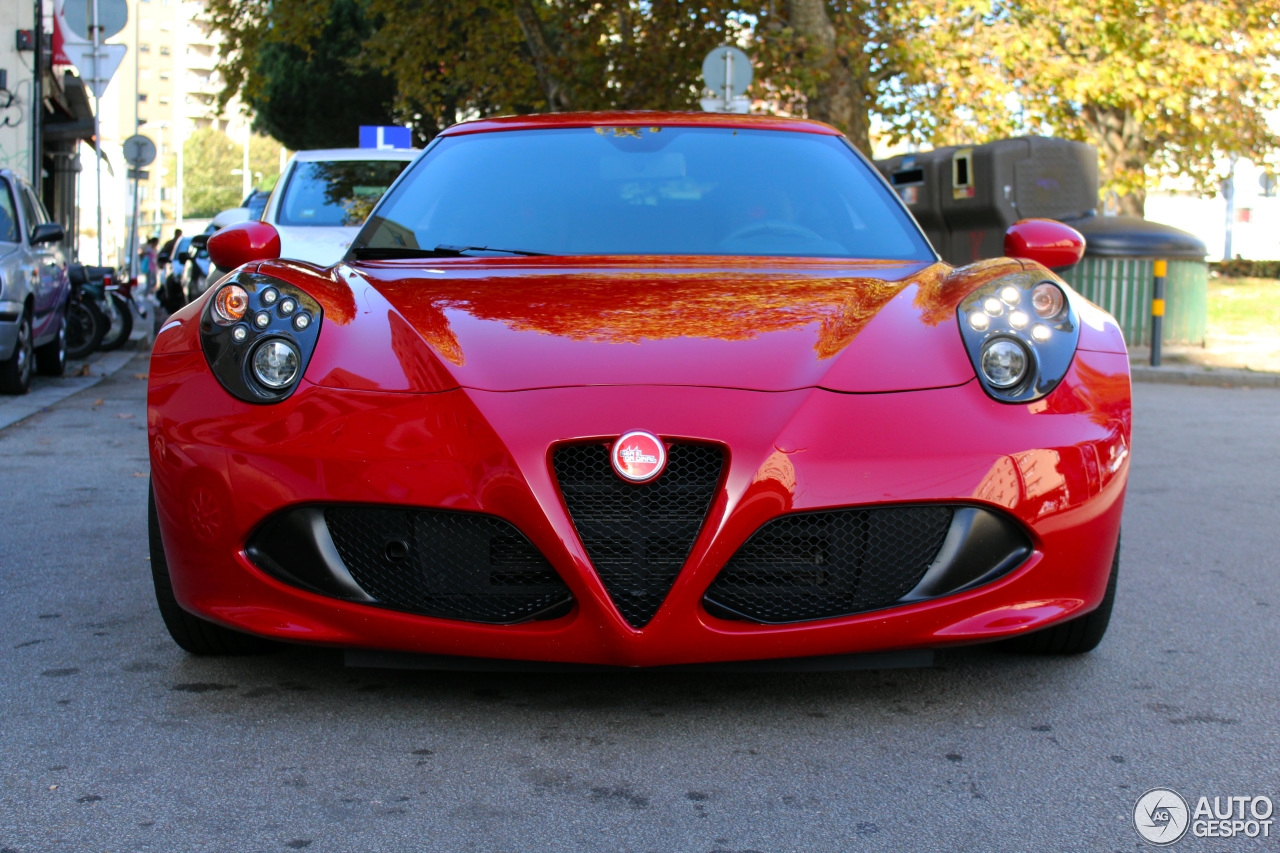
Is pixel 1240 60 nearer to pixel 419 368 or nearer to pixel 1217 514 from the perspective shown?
pixel 1217 514

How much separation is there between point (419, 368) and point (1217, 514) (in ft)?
12.5

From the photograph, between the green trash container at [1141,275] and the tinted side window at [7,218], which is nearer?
the tinted side window at [7,218]

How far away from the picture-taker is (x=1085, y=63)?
2009cm

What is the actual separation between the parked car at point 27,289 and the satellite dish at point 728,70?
5.74 m

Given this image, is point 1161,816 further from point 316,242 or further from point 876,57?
point 876,57

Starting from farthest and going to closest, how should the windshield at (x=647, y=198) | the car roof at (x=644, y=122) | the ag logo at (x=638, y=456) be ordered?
the car roof at (x=644, y=122), the windshield at (x=647, y=198), the ag logo at (x=638, y=456)

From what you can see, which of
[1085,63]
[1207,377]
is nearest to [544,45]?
[1085,63]

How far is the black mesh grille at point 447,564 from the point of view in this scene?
2.68 meters

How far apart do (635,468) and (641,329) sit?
1.30 ft

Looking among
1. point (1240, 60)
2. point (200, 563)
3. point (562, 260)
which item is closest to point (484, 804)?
point (200, 563)

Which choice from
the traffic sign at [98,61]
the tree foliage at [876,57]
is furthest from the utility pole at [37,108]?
the tree foliage at [876,57]

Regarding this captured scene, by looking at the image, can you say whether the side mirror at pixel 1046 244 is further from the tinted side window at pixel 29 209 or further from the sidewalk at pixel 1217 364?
the sidewalk at pixel 1217 364

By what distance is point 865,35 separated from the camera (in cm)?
1941

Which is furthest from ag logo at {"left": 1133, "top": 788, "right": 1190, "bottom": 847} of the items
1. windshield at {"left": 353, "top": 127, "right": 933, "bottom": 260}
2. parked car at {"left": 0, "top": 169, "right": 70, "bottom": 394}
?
parked car at {"left": 0, "top": 169, "right": 70, "bottom": 394}
